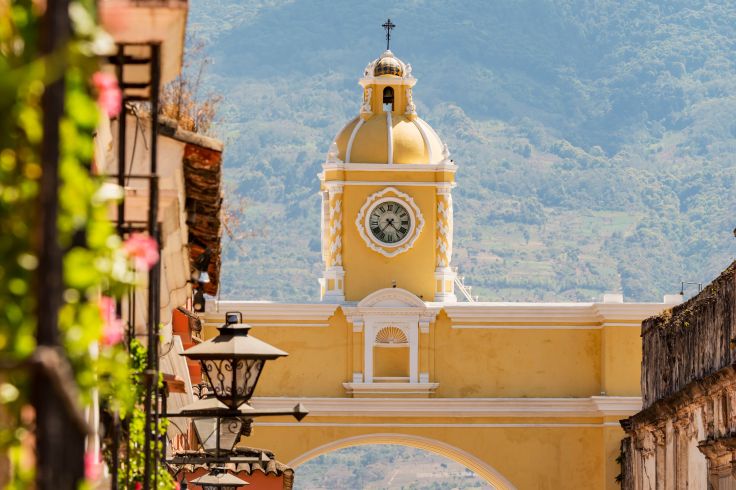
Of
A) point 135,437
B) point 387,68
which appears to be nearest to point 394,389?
point 387,68

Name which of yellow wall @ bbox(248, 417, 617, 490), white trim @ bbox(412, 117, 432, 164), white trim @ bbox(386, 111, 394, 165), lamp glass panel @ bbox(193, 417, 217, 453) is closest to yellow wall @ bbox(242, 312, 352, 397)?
yellow wall @ bbox(248, 417, 617, 490)

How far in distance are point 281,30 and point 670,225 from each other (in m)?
44.7

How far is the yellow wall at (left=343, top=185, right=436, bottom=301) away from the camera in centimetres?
4181

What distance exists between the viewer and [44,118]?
14.1 ft

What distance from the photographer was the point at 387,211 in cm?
4194

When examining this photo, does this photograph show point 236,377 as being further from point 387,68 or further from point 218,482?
point 387,68

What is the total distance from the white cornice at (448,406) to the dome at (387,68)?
645cm

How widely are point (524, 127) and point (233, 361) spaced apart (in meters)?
120

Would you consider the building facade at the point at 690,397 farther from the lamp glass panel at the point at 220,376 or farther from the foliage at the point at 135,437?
the foliage at the point at 135,437

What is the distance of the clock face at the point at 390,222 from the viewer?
41.9 metres

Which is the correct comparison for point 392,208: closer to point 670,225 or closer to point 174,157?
point 174,157

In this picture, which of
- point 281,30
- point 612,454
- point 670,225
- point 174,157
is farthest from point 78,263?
point 281,30

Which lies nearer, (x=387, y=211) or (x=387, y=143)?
(x=387, y=143)

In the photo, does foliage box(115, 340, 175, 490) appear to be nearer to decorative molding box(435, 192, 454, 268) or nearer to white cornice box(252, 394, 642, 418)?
white cornice box(252, 394, 642, 418)
